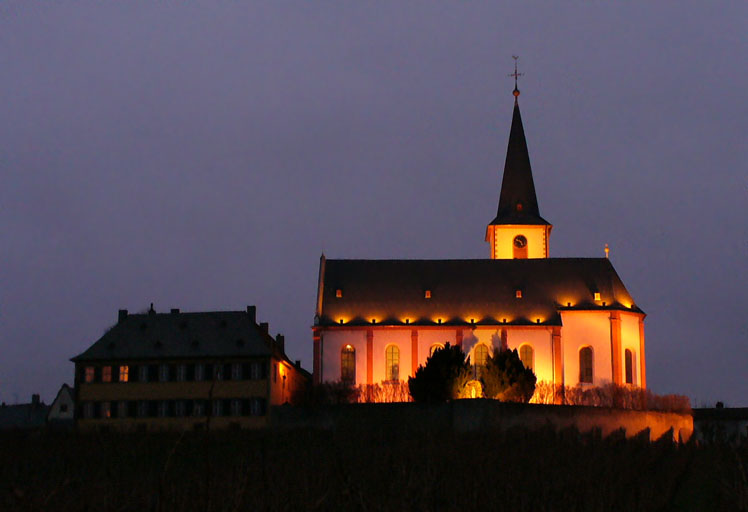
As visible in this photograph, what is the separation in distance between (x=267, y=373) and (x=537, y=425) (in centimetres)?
1487

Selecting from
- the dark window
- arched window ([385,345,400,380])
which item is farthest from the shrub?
the dark window

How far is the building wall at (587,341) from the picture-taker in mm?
63188

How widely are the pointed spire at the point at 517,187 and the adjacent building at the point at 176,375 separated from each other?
20.3m

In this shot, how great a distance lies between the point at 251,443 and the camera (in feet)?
158

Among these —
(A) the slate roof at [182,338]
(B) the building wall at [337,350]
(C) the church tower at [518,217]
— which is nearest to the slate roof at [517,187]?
(C) the church tower at [518,217]

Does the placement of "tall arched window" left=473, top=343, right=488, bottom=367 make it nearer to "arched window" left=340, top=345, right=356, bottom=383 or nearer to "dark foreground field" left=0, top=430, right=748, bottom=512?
"arched window" left=340, top=345, right=356, bottom=383

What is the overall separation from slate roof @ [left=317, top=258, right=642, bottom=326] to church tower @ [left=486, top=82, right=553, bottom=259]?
12.9ft

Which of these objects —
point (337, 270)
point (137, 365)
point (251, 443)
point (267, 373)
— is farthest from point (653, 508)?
point (337, 270)

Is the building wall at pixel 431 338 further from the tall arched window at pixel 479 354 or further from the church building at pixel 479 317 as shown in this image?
the tall arched window at pixel 479 354

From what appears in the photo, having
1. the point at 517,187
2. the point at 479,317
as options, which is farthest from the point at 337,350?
the point at 517,187

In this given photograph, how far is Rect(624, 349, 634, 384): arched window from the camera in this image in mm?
64125

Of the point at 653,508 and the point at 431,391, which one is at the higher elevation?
the point at 431,391

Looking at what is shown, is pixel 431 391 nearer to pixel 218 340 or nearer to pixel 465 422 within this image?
pixel 465 422

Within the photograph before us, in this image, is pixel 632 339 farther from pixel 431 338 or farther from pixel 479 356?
pixel 431 338
